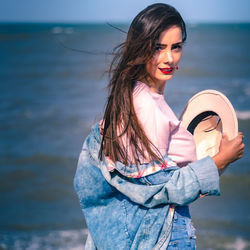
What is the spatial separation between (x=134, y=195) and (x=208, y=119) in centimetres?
56

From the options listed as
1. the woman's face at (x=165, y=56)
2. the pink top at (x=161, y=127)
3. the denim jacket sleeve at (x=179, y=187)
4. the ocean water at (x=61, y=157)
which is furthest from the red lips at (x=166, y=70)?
the denim jacket sleeve at (x=179, y=187)

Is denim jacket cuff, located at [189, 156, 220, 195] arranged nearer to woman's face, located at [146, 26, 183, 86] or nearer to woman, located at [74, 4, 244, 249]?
woman, located at [74, 4, 244, 249]

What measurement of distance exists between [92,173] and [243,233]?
3167 mm

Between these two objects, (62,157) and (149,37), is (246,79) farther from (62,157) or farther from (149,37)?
(149,37)

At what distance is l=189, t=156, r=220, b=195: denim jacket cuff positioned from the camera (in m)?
1.68

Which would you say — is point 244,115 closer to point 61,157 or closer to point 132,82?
point 61,157

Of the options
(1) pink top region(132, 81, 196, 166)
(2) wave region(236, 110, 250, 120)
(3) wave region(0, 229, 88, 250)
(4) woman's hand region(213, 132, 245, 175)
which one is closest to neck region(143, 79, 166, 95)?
(1) pink top region(132, 81, 196, 166)

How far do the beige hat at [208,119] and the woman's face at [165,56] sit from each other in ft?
0.63

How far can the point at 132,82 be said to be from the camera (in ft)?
6.04

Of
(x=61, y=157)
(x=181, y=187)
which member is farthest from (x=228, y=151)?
(x=61, y=157)

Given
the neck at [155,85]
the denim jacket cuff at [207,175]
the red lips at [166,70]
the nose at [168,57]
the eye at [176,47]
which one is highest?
the eye at [176,47]

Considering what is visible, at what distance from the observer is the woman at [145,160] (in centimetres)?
171

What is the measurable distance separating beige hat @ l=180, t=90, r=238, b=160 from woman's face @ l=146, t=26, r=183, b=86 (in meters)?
0.19

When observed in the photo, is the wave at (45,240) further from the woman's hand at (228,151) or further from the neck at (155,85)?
the woman's hand at (228,151)
